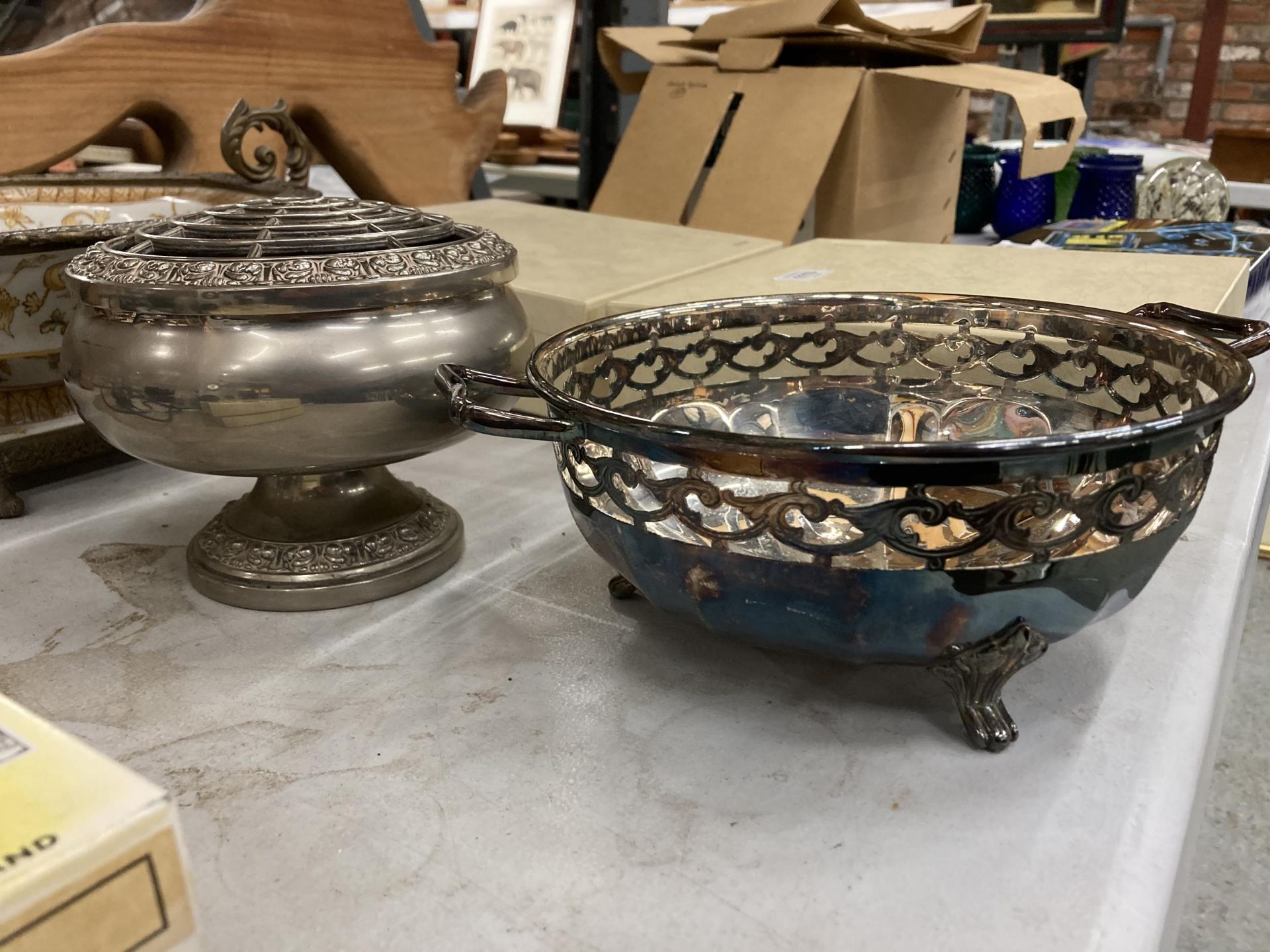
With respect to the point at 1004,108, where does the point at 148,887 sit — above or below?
below

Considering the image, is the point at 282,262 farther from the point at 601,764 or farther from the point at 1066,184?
the point at 1066,184

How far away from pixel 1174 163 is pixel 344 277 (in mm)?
1539

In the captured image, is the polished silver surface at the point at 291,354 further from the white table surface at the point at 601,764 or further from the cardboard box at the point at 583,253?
the cardboard box at the point at 583,253

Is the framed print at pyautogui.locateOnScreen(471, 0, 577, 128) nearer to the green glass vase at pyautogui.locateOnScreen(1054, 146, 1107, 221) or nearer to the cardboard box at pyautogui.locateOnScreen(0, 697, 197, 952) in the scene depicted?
the green glass vase at pyautogui.locateOnScreen(1054, 146, 1107, 221)

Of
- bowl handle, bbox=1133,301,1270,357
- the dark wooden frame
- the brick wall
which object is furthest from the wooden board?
the brick wall

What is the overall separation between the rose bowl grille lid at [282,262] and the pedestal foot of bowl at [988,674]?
0.33 meters

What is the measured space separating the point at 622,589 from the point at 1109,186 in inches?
52.5

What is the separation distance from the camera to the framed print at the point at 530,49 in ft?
7.09

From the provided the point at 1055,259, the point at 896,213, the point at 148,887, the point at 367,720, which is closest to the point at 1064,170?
the point at 896,213

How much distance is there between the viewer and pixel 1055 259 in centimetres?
96

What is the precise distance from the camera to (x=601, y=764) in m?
0.47

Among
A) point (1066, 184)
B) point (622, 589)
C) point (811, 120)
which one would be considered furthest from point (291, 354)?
point (1066, 184)

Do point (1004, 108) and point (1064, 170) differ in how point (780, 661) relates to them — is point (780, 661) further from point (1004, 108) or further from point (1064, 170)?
point (1004, 108)

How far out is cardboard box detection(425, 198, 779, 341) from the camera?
2.77ft
